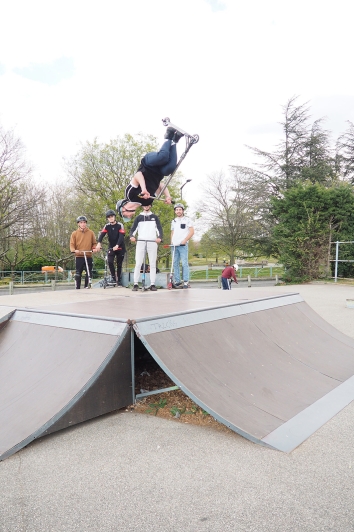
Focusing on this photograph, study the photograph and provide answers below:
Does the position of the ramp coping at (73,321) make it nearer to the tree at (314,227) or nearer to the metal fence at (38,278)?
the tree at (314,227)

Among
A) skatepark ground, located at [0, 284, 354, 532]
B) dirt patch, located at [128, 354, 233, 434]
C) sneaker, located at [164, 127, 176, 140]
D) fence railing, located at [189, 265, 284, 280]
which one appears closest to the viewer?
skatepark ground, located at [0, 284, 354, 532]

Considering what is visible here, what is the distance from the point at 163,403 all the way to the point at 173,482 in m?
1.29

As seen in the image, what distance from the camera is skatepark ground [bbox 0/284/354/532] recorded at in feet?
6.31

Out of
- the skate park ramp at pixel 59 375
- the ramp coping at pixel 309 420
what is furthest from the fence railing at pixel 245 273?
the skate park ramp at pixel 59 375

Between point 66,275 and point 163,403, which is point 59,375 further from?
point 66,275

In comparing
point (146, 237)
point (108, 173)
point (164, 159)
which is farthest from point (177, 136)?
point (108, 173)

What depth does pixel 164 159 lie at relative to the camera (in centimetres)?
824

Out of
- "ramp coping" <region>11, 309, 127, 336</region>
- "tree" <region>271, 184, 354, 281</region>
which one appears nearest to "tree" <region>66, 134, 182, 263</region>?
"tree" <region>271, 184, 354, 281</region>

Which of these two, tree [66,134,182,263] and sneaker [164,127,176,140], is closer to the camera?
sneaker [164,127,176,140]

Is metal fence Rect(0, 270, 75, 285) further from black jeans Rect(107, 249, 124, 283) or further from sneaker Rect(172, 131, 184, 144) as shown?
sneaker Rect(172, 131, 184, 144)

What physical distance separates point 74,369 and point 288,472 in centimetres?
167

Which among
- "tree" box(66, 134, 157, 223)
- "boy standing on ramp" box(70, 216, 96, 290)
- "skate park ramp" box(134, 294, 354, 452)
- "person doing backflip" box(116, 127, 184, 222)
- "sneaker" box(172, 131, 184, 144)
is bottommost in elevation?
"skate park ramp" box(134, 294, 354, 452)

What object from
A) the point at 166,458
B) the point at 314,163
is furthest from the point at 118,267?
the point at 314,163

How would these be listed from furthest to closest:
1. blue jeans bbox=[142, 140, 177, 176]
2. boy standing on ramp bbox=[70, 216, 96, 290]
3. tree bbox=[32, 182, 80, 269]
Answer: tree bbox=[32, 182, 80, 269] → boy standing on ramp bbox=[70, 216, 96, 290] → blue jeans bbox=[142, 140, 177, 176]
